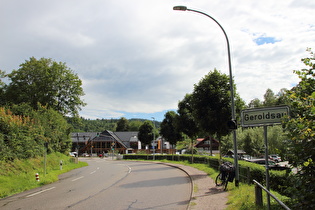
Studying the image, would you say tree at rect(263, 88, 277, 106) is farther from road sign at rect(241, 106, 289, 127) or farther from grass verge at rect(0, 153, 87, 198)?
road sign at rect(241, 106, 289, 127)

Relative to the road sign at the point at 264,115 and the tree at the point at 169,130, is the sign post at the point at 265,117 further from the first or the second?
the tree at the point at 169,130

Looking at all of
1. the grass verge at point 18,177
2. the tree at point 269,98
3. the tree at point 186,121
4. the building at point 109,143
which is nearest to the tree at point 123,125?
the building at point 109,143

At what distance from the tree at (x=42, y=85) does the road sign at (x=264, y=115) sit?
34089 mm

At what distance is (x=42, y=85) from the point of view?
36156mm

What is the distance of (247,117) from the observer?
261 inches

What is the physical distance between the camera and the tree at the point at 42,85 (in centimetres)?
3590

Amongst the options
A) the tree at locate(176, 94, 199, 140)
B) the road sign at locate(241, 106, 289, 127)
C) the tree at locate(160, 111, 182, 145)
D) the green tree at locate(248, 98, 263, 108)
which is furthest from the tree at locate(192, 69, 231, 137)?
the green tree at locate(248, 98, 263, 108)

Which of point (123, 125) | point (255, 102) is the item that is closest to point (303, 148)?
point (255, 102)

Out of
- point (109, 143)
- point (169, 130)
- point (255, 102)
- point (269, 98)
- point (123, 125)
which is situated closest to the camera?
point (169, 130)

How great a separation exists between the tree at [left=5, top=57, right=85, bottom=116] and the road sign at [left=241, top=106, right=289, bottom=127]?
34.1 meters

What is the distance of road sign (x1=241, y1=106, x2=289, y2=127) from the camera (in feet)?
18.9

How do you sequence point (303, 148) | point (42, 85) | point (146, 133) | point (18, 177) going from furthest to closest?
point (146, 133), point (42, 85), point (18, 177), point (303, 148)

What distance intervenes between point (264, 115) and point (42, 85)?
116 feet

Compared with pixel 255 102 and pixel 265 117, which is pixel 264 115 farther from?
pixel 255 102
